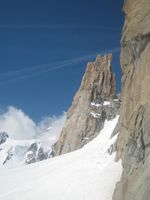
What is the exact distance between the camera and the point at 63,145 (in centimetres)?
8044

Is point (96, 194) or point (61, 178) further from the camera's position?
point (61, 178)

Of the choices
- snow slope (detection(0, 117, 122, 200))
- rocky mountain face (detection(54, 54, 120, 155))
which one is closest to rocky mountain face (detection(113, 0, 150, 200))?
snow slope (detection(0, 117, 122, 200))

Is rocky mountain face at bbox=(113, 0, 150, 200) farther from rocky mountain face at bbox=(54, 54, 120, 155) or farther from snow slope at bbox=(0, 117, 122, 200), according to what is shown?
rocky mountain face at bbox=(54, 54, 120, 155)

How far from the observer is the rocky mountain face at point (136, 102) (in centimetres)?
2445

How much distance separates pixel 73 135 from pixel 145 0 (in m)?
52.2

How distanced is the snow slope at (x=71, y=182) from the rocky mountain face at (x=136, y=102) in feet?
16.2

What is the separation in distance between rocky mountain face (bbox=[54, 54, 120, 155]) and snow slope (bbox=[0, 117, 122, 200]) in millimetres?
26409

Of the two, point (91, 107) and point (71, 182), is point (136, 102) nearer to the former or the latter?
point (71, 182)

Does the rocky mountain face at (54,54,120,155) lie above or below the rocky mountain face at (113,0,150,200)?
above

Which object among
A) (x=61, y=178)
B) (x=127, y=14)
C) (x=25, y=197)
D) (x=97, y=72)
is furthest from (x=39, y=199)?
(x=97, y=72)

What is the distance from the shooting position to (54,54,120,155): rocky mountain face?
77.0 meters

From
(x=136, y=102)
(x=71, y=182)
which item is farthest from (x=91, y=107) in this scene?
(x=136, y=102)

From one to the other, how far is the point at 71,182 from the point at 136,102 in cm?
1275

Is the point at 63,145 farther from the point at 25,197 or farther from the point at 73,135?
the point at 25,197
